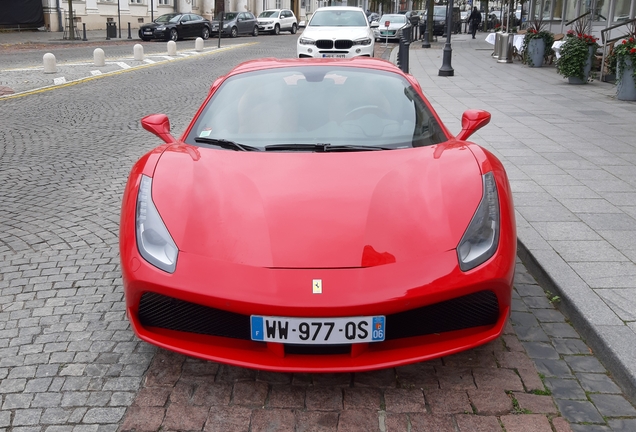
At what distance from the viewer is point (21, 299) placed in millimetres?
3783

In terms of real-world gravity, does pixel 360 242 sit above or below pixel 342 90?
below

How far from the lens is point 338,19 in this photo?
1873cm

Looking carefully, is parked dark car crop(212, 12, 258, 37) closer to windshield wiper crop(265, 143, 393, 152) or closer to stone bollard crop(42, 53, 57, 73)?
stone bollard crop(42, 53, 57, 73)

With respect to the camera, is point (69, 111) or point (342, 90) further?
point (69, 111)

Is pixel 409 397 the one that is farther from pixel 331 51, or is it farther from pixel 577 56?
pixel 331 51

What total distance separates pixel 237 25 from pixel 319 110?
117 ft

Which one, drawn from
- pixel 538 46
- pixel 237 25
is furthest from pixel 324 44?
pixel 237 25

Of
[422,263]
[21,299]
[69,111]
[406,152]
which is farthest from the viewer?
[69,111]

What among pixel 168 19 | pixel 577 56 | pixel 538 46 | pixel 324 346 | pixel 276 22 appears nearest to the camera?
pixel 324 346

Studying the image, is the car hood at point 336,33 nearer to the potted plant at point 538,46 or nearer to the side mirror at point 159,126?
the potted plant at point 538,46

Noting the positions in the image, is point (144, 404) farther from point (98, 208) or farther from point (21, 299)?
point (98, 208)

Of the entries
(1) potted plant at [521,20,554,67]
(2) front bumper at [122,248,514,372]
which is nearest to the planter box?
(1) potted plant at [521,20,554,67]

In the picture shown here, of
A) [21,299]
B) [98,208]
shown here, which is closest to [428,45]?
[98,208]

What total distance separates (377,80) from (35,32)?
33567 millimetres
